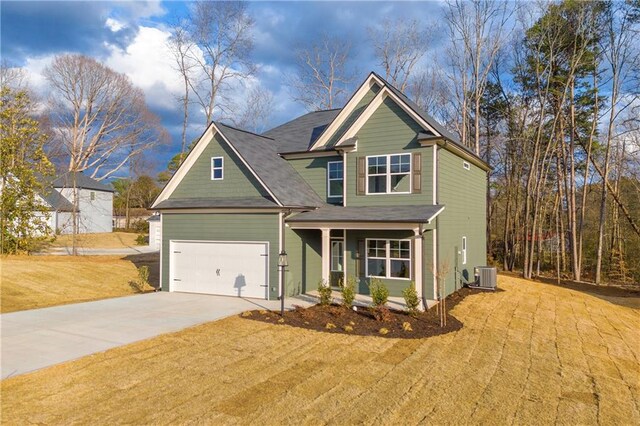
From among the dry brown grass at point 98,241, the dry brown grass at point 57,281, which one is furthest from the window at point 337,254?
the dry brown grass at point 98,241

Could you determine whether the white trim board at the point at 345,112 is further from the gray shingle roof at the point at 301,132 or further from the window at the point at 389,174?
the window at the point at 389,174

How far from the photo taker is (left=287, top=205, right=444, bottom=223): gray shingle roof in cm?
1177

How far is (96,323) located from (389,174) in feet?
32.0

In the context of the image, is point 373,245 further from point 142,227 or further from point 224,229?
point 142,227

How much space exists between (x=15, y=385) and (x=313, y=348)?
488cm

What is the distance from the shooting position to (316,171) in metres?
15.7

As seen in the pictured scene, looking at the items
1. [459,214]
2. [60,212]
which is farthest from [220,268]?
[60,212]

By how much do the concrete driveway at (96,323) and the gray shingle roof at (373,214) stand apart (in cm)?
276

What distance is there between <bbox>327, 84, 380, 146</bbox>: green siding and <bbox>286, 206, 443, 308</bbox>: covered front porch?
283 centimetres

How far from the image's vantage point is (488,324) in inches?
404

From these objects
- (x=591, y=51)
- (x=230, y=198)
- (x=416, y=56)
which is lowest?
(x=230, y=198)

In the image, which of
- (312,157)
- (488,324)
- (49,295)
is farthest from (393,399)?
(49,295)

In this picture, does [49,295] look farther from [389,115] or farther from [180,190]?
[389,115]

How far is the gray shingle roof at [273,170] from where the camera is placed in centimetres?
1372
